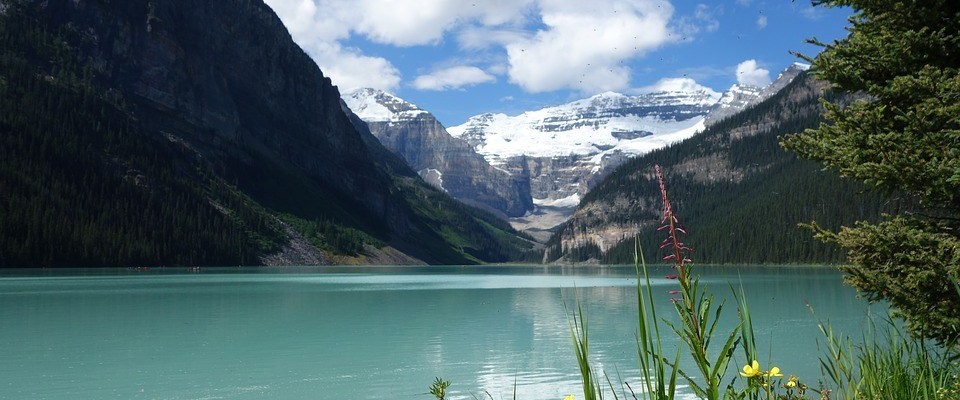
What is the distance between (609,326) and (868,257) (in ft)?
99.1

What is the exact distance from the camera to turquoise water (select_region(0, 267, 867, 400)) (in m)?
23.9

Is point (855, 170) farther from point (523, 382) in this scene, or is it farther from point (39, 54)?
point (39, 54)

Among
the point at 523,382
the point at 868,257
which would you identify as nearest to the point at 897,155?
the point at 868,257

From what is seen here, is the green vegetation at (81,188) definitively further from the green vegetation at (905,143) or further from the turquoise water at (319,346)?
the green vegetation at (905,143)

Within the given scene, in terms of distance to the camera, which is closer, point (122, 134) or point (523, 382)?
point (523, 382)

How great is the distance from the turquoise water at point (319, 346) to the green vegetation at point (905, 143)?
69.0 inches

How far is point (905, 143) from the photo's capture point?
12266 millimetres

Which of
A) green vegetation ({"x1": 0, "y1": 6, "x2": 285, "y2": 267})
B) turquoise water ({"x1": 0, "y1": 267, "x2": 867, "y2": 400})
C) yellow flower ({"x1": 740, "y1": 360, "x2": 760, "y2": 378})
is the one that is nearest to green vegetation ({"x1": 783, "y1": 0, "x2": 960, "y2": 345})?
turquoise water ({"x1": 0, "y1": 267, "x2": 867, "y2": 400})

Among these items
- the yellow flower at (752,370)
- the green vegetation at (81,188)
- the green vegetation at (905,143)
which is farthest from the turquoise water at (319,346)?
the green vegetation at (81,188)

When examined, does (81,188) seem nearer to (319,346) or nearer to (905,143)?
(319,346)

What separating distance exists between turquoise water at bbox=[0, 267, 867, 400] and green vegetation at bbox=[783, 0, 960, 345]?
1752mm

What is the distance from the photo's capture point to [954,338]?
11.6 meters

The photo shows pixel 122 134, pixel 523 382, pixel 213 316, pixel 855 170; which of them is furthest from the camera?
pixel 122 134

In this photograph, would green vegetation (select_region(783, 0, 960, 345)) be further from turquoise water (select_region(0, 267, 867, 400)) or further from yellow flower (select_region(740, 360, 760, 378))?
yellow flower (select_region(740, 360, 760, 378))
